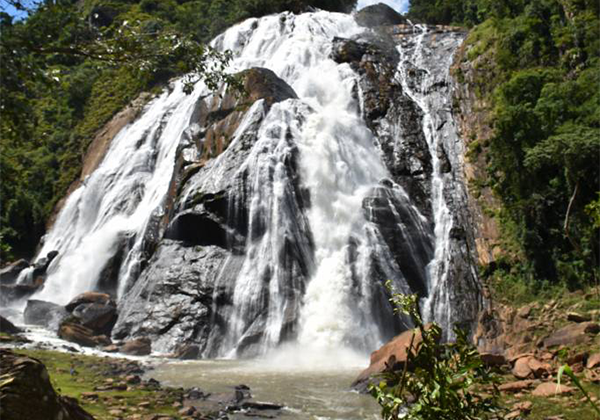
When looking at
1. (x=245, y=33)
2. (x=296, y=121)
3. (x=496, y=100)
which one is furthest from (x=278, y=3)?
(x=496, y=100)

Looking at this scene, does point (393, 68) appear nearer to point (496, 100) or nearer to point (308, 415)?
point (496, 100)

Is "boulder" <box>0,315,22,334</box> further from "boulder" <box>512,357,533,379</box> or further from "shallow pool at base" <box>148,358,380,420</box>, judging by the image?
"boulder" <box>512,357,533,379</box>

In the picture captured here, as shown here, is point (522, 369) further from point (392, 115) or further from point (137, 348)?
point (392, 115)

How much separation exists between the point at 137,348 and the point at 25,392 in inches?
502

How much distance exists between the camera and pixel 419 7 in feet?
153

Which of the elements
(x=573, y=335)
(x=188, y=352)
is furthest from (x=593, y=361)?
(x=188, y=352)

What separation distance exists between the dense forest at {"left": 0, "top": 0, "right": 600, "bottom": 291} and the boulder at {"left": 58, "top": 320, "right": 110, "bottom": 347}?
16.1ft

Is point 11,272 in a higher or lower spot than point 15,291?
higher

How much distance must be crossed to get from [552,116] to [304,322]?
1055 centimetres

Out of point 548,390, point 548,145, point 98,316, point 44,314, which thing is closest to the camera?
point 548,390

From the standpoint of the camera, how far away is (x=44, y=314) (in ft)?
67.2

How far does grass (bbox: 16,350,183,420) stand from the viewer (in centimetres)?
869

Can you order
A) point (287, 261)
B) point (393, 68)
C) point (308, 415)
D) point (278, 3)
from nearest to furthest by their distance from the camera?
point (308, 415), point (287, 261), point (393, 68), point (278, 3)

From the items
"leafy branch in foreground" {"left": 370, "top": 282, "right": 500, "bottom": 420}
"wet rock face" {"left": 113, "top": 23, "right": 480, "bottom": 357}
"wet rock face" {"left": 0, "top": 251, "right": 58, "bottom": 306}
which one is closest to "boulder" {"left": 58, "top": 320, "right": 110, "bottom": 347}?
"wet rock face" {"left": 113, "top": 23, "right": 480, "bottom": 357}
